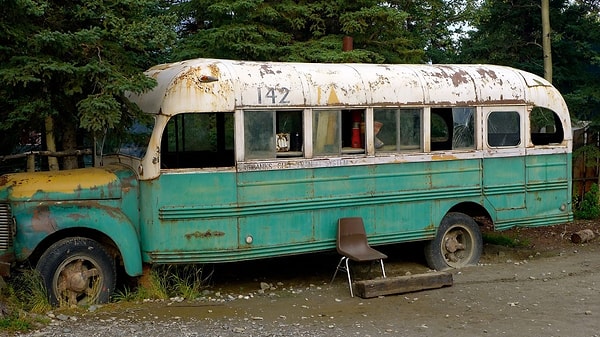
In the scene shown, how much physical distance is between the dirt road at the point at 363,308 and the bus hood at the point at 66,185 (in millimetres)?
1260

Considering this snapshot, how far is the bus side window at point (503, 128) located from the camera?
33.6 feet

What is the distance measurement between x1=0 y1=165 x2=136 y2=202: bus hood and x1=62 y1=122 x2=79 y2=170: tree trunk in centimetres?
155

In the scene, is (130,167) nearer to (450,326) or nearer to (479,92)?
(450,326)

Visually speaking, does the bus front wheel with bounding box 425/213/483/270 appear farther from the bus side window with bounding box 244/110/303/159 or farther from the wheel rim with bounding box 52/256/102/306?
the wheel rim with bounding box 52/256/102/306

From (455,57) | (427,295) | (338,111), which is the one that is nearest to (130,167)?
(338,111)

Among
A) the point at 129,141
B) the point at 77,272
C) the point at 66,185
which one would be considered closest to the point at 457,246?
the point at 129,141

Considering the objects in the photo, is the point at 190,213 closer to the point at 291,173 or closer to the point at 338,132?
the point at 291,173

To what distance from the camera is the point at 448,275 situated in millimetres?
9047

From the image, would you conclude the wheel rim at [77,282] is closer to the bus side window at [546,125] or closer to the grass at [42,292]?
the grass at [42,292]

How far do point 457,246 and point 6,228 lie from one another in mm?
5975

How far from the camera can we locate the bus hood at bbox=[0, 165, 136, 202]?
775 cm

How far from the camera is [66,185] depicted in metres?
7.95

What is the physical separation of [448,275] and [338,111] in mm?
2456

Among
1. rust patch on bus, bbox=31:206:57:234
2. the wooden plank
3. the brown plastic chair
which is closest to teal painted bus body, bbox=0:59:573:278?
rust patch on bus, bbox=31:206:57:234
